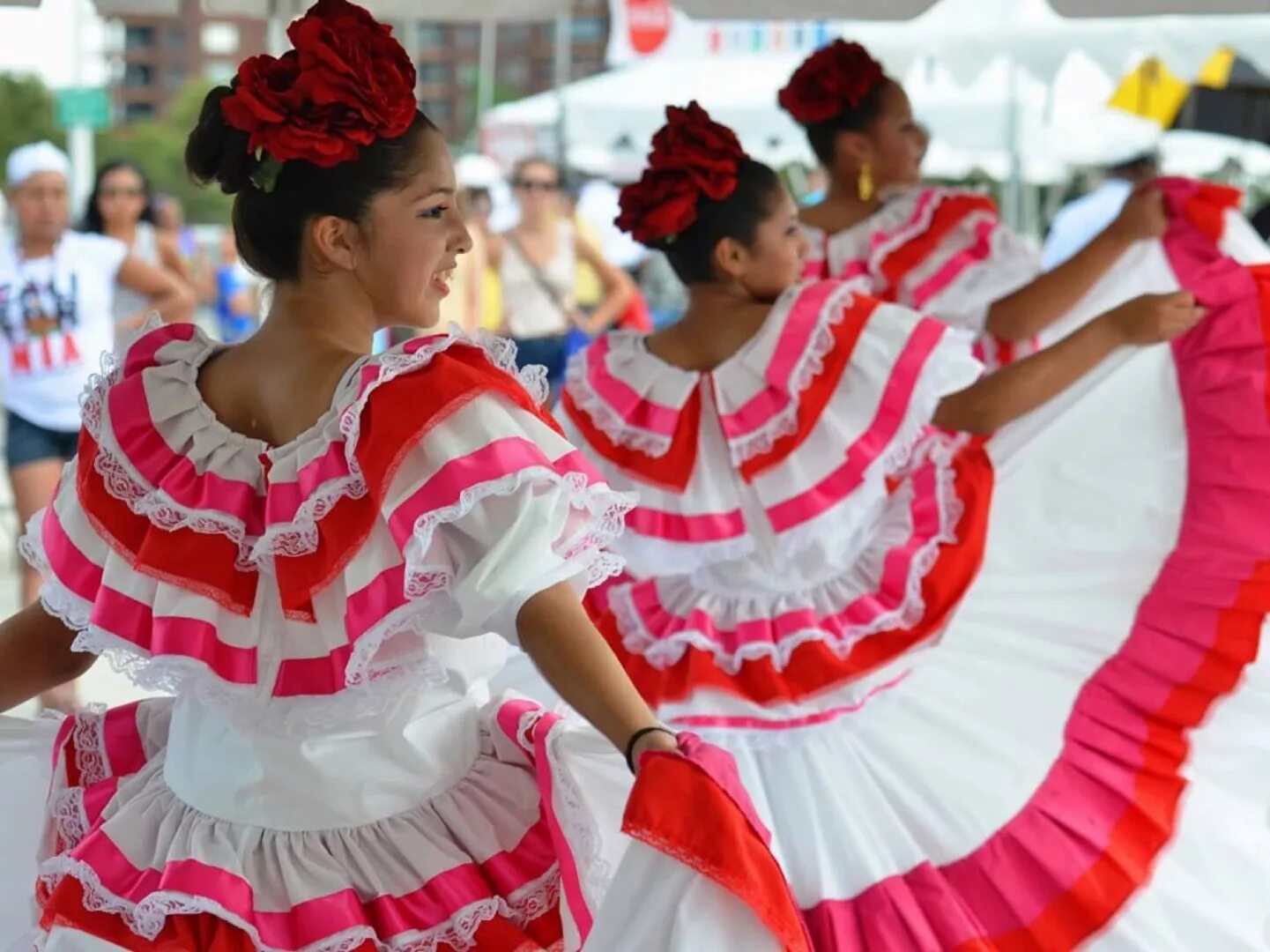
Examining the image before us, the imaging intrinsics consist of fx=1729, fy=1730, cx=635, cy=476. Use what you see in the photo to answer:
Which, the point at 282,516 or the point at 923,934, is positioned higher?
the point at 282,516

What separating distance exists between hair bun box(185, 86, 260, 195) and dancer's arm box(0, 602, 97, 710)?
491 mm

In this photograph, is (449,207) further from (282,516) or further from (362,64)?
(282,516)

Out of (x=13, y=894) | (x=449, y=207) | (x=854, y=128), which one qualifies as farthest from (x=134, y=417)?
(x=854, y=128)

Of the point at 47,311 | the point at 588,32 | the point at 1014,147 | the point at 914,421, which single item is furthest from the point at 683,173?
the point at 588,32

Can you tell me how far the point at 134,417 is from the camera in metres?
1.72

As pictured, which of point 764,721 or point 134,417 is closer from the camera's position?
point 134,417

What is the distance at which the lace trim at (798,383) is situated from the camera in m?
2.68

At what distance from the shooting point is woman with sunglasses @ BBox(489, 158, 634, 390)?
22.3 ft

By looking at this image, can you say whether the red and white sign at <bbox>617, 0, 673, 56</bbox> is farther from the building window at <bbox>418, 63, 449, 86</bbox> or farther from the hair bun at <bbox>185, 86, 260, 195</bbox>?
the building window at <bbox>418, 63, 449, 86</bbox>

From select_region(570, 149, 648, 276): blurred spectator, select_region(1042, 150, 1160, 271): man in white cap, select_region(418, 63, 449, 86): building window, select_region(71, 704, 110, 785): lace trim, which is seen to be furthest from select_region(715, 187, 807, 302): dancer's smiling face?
select_region(418, 63, 449, 86): building window

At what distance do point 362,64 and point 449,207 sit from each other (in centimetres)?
17

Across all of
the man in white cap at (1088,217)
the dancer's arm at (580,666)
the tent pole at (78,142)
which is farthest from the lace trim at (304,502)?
the tent pole at (78,142)

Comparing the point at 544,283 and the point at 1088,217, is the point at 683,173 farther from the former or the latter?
the point at 1088,217

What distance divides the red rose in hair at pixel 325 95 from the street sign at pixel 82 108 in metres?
7.07
